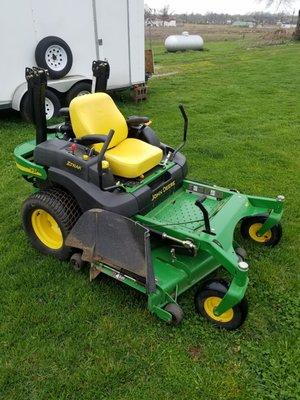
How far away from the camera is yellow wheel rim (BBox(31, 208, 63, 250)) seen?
374cm

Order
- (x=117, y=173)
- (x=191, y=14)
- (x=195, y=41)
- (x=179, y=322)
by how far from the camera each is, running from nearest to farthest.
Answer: (x=179, y=322)
(x=117, y=173)
(x=195, y=41)
(x=191, y=14)

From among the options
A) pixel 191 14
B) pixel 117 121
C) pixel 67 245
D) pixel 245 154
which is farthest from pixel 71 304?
pixel 191 14

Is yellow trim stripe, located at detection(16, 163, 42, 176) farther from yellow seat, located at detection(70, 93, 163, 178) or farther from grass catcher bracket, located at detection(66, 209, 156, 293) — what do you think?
grass catcher bracket, located at detection(66, 209, 156, 293)

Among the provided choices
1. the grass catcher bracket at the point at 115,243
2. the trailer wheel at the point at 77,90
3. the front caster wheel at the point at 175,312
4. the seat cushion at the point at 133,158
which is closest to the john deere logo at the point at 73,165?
the seat cushion at the point at 133,158

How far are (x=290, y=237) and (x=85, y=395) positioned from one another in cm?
249

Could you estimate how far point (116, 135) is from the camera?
3.83 metres

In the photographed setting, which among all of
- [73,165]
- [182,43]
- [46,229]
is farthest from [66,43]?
[182,43]

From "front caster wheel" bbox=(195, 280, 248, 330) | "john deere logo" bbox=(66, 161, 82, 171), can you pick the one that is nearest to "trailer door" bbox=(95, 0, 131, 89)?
"john deere logo" bbox=(66, 161, 82, 171)

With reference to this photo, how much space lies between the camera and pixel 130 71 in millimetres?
8812

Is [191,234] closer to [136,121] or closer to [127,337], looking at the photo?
[127,337]

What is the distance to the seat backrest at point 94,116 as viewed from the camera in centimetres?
361

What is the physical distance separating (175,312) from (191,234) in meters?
0.58

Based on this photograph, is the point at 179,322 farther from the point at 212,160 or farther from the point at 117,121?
the point at 212,160

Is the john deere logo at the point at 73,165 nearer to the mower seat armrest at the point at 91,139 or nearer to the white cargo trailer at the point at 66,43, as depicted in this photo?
the mower seat armrest at the point at 91,139
